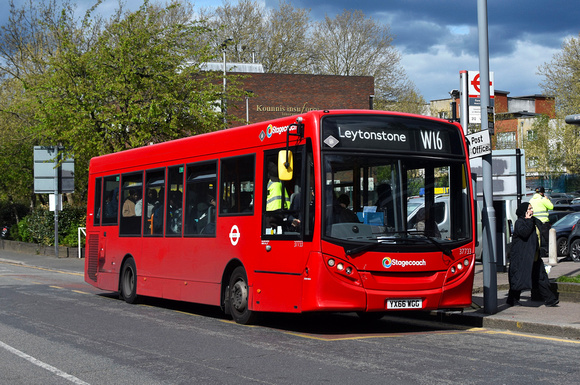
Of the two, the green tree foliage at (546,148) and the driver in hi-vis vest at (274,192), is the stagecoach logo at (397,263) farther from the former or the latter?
the green tree foliage at (546,148)

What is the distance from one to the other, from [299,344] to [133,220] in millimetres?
7041

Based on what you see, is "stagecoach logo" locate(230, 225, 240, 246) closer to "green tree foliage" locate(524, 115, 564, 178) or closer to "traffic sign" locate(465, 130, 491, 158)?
"traffic sign" locate(465, 130, 491, 158)

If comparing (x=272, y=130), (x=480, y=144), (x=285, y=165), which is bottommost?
(x=285, y=165)

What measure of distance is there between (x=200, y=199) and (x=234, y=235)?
143cm

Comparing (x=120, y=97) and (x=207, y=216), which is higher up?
(x=120, y=97)

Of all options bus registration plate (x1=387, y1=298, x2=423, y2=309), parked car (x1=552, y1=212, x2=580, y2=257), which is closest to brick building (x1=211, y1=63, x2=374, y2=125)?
parked car (x1=552, y1=212, x2=580, y2=257)

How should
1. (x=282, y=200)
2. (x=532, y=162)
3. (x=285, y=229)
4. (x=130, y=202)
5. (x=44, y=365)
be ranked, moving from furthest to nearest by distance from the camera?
(x=532, y=162)
(x=130, y=202)
(x=282, y=200)
(x=285, y=229)
(x=44, y=365)

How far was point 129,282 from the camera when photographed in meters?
16.2

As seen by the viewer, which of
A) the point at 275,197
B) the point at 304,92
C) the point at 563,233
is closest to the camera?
the point at 275,197

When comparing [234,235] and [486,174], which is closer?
[234,235]

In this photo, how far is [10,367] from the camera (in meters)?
8.48

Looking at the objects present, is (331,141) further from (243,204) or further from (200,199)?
Answer: (200,199)

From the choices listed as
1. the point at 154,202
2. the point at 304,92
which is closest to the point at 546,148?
the point at 304,92

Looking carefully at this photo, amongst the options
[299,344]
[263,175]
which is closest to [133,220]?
[263,175]
